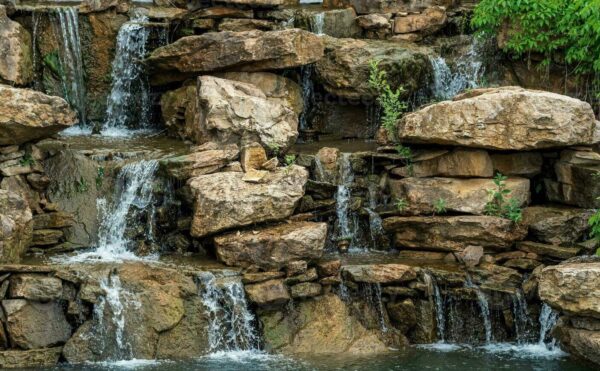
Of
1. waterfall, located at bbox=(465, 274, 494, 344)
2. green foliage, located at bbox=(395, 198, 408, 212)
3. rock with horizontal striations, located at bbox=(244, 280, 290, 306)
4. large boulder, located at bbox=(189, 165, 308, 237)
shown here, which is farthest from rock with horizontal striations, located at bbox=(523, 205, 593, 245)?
rock with horizontal striations, located at bbox=(244, 280, 290, 306)

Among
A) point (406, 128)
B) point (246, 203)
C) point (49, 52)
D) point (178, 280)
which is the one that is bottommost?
point (178, 280)

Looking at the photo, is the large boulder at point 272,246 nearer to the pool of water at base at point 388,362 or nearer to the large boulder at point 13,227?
the pool of water at base at point 388,362

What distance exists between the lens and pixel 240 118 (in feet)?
53.3

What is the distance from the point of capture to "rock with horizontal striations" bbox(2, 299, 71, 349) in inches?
515

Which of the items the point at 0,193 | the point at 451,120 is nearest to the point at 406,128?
the point at 451,120

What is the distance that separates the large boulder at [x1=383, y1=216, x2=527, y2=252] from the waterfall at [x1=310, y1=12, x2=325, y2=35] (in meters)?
5.49

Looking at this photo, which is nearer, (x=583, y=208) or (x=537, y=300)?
(x=537, y=300)

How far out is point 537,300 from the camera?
14.2 metres

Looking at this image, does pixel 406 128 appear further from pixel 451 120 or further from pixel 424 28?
pixel 424 28

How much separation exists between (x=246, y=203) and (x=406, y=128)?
2813 millimetres

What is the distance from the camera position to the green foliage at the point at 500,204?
15.2 metres

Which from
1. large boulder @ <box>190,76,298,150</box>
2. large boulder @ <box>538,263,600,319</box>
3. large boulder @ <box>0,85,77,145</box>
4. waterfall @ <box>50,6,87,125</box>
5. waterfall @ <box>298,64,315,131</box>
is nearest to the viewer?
large boulder @ <box>538,263,600,319</box>

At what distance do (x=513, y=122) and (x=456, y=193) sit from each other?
4.35 ft

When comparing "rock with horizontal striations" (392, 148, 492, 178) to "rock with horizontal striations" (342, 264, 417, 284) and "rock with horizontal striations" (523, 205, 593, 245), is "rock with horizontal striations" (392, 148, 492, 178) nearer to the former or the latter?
"rock with horizontal striations" (523, 205, 593, 245)
